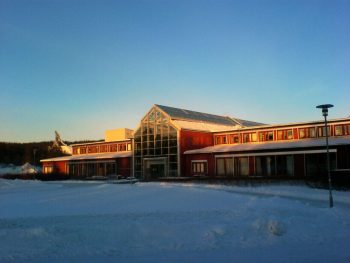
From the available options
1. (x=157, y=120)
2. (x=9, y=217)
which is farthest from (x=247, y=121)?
(x=9, y=217)

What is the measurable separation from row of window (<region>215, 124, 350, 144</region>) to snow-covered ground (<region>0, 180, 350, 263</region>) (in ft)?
79.7

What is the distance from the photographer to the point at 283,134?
147 feet

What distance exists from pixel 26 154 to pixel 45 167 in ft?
141

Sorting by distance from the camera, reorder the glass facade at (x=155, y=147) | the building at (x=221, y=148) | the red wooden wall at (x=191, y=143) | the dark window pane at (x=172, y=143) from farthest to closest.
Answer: the glass facade at (x=155, y=147) < the dark window pane at (x=172, y=143) < the red wooden wall at (x=191, y=143) < the building at (x=221, y=148)

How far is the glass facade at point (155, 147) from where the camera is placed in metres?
47.8

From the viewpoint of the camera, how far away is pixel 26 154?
10969 centimetres

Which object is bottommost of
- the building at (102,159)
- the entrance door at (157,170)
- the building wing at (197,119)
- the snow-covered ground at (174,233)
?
the snow-covered ground at (174,233)

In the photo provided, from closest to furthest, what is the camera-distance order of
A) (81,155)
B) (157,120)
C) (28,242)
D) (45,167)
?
(28,242) < (157,120) < (81,155) < (45,167)

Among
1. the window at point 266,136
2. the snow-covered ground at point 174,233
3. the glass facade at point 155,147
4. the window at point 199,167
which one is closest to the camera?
the snow-covered ground at point 174,233

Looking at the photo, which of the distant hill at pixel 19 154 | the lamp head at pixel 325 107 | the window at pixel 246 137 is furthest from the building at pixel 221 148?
the distant hill at pixel 19 154

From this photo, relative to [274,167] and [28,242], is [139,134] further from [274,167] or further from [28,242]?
[28,242]

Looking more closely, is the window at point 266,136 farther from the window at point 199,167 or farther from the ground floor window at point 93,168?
the ground floor window at point 93,168

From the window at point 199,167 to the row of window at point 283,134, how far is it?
5.08 metres

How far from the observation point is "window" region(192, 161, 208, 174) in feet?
152
